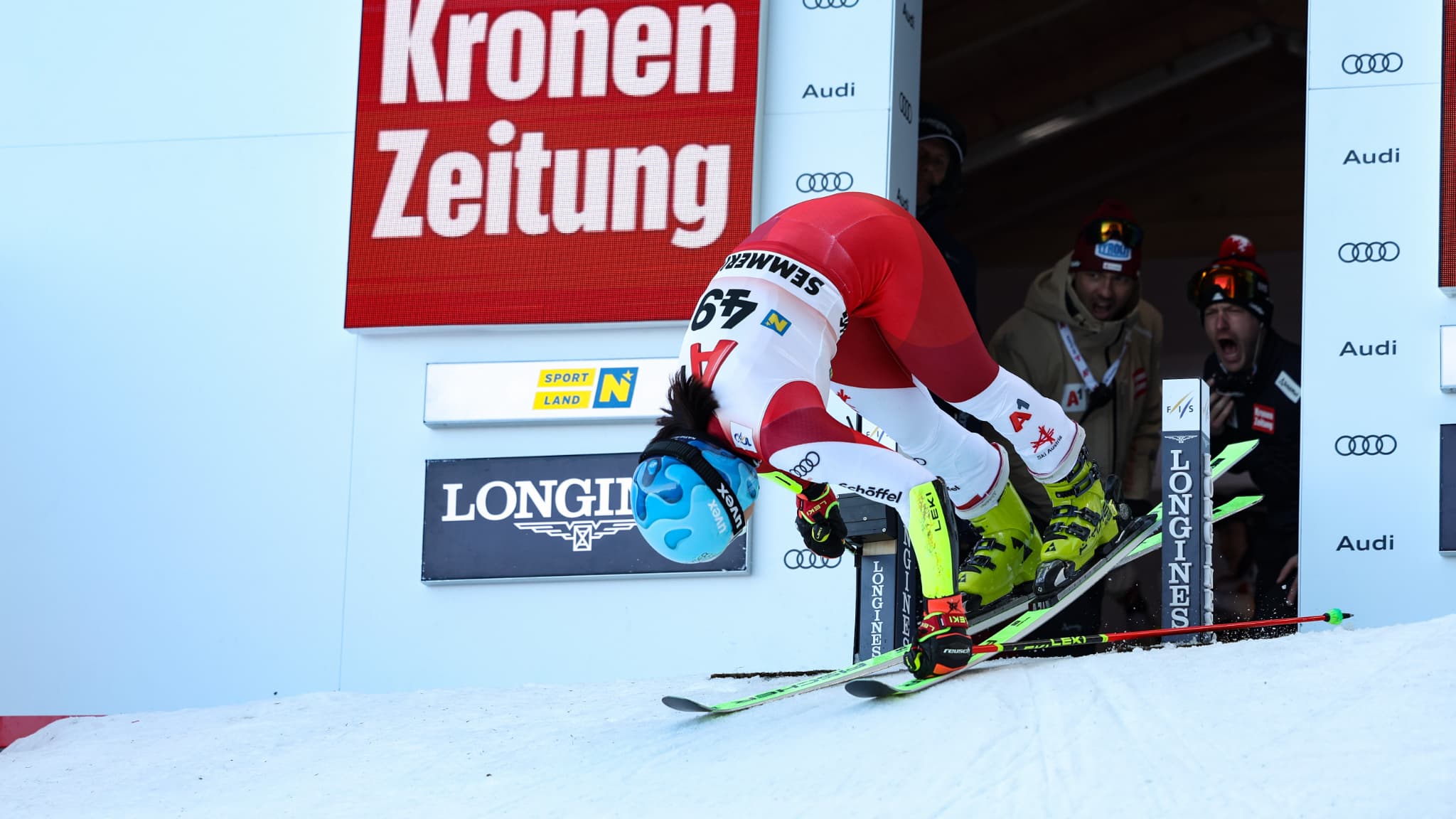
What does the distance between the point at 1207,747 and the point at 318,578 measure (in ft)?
12.9

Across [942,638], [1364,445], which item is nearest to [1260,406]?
[1364,445]

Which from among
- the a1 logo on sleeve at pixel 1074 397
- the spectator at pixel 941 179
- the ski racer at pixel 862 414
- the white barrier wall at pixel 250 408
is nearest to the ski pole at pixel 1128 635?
the ski racer at pixel 862 414

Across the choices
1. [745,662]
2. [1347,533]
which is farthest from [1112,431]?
[745,662]

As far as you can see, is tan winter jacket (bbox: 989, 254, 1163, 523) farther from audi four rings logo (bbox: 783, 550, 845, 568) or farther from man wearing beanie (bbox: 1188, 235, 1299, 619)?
audi four rings logo (bbox: 783, 550, 845, 568)

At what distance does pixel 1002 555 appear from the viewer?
5.42 metres

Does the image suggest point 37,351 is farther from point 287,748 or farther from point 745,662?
point 745,662

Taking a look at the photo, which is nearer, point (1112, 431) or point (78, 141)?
point (1112, 431)

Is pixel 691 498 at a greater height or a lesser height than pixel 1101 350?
lesser

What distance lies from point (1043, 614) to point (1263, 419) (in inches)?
67.0

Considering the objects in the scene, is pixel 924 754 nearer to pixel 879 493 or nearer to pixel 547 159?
pixel 879 493

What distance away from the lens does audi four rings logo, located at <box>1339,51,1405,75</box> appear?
6113 millimetres

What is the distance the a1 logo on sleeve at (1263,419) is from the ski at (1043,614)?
697mm

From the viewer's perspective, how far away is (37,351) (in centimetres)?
711

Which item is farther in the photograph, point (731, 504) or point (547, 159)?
point (547, 159)
